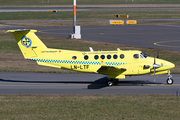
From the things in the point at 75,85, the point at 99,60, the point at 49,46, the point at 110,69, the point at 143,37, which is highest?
the point at 143,37

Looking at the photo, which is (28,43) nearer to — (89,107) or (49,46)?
(89,107)

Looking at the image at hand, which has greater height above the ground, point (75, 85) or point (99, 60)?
point (99, 60)

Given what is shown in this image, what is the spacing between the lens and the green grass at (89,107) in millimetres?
17406

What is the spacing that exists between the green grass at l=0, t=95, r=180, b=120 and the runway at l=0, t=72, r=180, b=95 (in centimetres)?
181

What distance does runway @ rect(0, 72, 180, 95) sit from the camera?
78.7 ft

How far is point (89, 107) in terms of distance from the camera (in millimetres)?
19266

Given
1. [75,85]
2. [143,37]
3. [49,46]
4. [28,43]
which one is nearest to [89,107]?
[75,85]

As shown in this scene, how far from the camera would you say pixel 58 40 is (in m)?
53.2

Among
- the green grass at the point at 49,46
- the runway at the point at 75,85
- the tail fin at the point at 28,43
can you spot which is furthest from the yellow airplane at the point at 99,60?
the green grass at the point at 49,46

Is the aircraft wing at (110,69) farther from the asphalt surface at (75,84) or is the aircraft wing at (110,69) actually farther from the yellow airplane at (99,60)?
the asphalt surface at (75,84)

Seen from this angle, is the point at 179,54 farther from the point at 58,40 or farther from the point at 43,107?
the point at 43,107

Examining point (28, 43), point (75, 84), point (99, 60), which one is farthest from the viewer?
point (75, 84)

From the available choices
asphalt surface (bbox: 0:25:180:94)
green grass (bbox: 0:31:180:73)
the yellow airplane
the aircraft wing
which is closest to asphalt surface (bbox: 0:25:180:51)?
green grass (bbox: 0:31:180:73)

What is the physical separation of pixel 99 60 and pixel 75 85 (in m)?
3.16
